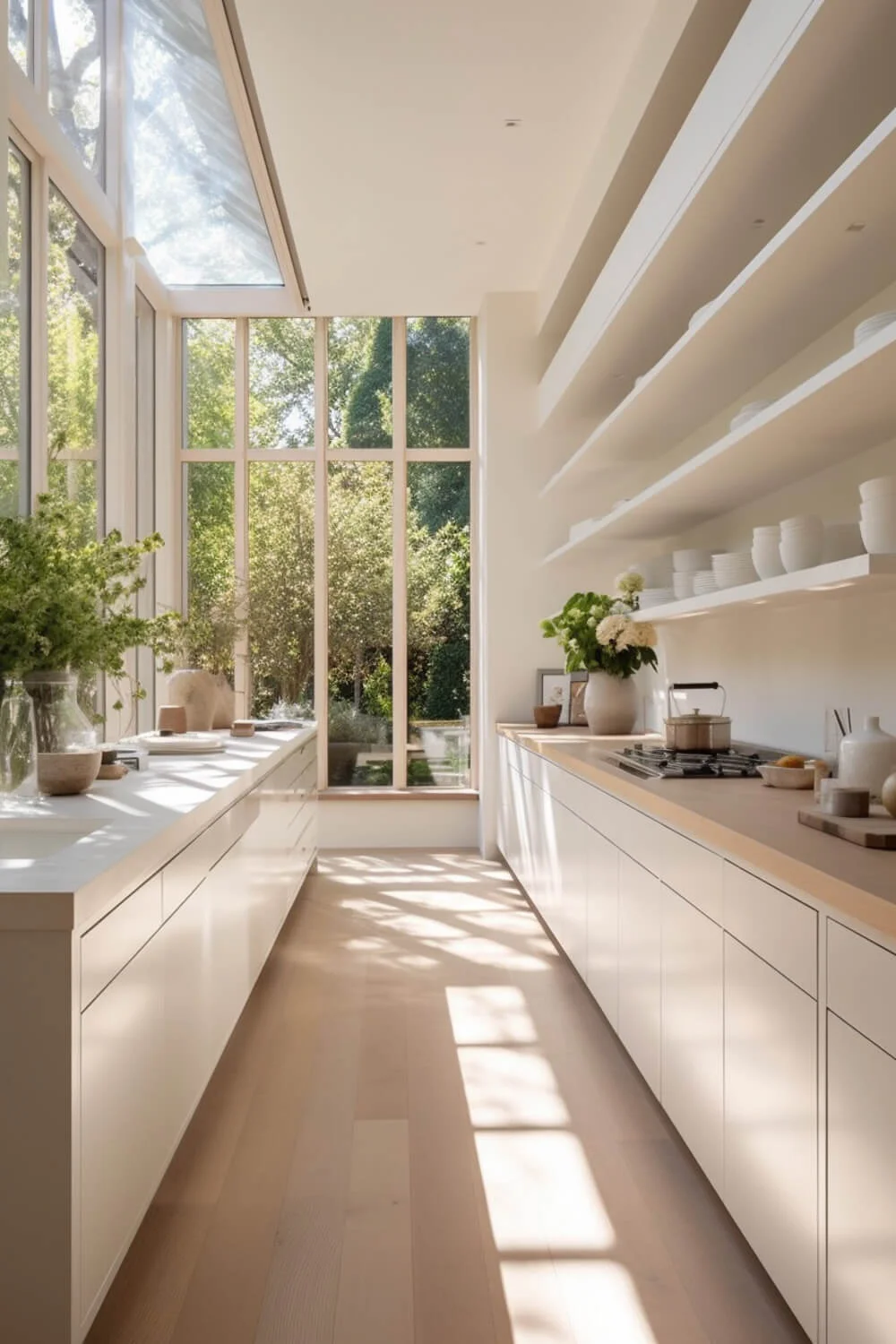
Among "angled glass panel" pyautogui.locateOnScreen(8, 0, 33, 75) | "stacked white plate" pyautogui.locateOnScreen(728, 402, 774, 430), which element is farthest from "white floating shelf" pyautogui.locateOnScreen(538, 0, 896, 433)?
"angled glass panel" pyautogui.locateOnScreen(8, 0, 33, 75)

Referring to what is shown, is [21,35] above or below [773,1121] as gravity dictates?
above

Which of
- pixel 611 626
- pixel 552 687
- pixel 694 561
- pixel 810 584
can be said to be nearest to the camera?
pixel 810 584

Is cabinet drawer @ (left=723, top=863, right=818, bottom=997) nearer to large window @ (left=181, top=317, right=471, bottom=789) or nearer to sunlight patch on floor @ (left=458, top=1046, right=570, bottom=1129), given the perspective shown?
sunlight patch on floor @ (left=458, top=1046, right=570, bottom=1129)

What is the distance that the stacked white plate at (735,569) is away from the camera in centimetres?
326

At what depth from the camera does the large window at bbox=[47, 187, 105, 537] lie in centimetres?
471

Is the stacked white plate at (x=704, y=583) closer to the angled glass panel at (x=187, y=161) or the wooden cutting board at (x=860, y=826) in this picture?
the wooden cutting board at (x=860, y=826)

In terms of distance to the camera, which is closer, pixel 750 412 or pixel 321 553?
pixel 750 412

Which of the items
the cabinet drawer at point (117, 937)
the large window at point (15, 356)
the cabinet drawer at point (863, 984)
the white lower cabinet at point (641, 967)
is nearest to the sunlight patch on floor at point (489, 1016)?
the white lower cabinet at point (641, 967)

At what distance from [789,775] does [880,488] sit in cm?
83

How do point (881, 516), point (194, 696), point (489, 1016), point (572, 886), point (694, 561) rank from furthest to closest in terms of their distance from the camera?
point (194, 696)
point (572, 886)
point (694, 561)
point (489, 1016)
point (881, 516)

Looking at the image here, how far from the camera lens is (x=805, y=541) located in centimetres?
266

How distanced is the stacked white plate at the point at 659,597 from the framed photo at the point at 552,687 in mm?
2111

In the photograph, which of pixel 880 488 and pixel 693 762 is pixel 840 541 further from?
pixel 693 762

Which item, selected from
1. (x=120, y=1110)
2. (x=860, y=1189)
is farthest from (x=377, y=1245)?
(x=860, y=1189)
